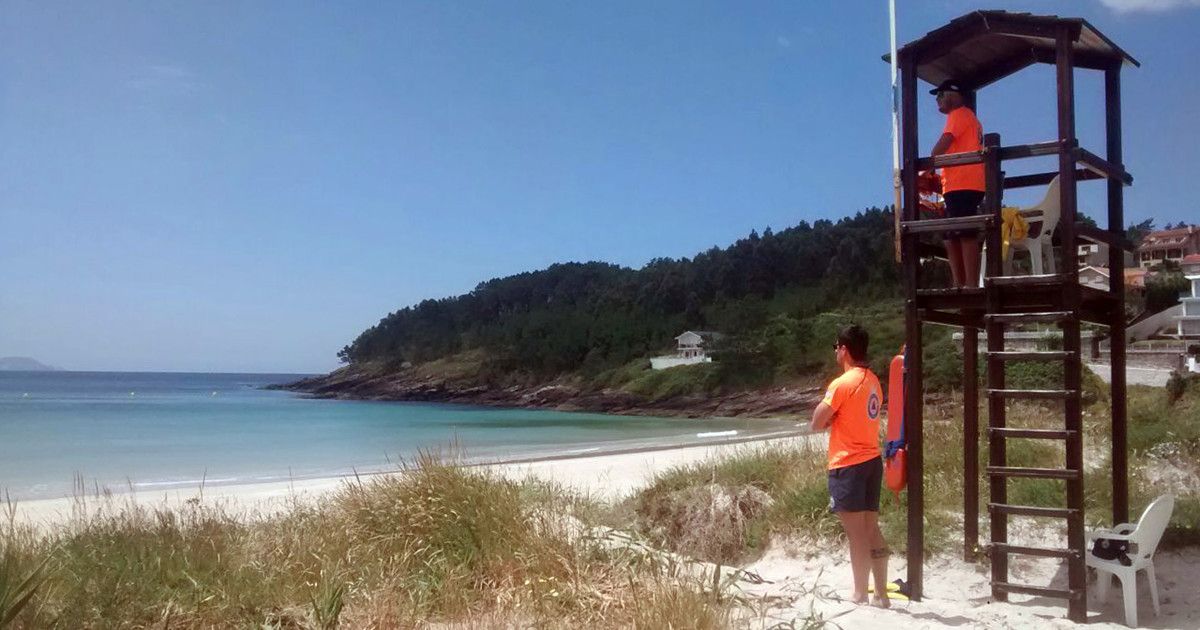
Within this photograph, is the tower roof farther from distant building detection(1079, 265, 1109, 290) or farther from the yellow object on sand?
distant building detection(1079, 265, 1109, 290)

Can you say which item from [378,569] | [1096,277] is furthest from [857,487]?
[1096,277]

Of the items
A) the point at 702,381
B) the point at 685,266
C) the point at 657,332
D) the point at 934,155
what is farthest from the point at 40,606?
the point at 685,266

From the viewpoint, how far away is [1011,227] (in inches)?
232

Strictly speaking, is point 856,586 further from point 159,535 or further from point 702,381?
point 702,381

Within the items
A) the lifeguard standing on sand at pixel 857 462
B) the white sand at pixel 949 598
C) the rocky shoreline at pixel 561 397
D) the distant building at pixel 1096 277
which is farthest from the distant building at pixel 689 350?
the lifeguard standing on sand at pixel 857 462

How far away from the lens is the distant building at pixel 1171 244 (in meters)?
72.3

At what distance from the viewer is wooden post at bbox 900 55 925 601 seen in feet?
19.0

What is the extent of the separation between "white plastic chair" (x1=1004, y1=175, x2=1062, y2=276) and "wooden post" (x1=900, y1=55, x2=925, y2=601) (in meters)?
0.65

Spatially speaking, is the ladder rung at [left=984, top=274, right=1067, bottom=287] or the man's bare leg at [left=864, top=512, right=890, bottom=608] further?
the man's bare leg at [left=864, top=512, right=890, bottom=608]

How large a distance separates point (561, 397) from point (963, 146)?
226ft

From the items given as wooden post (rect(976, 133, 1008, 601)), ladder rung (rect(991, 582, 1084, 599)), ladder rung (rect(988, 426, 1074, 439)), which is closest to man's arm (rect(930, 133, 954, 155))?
wooden post (rect(976, 133, 1008, 601))

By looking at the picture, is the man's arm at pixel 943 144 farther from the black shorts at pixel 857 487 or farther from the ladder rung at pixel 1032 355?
the black shorts at pixel 857 487

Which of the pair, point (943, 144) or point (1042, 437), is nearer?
point (1042, 437)

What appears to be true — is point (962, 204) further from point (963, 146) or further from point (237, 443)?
point (237, 443)
